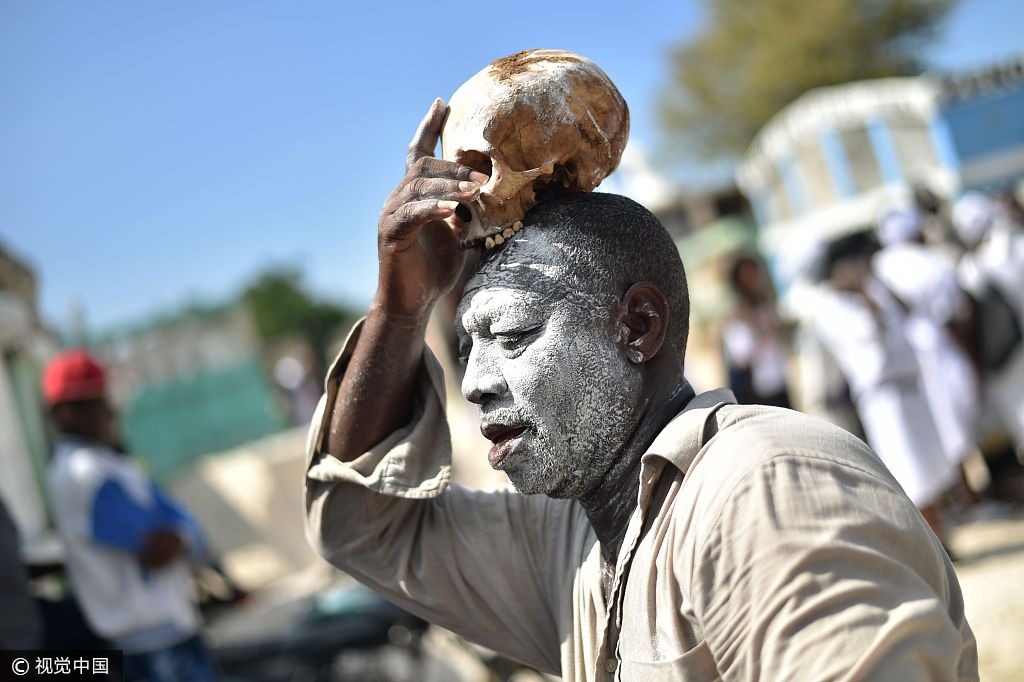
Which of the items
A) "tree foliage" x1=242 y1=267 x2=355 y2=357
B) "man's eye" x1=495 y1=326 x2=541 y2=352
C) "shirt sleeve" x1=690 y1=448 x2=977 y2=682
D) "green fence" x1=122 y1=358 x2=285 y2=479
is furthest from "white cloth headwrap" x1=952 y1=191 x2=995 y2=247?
"tree foliage" x1=242 y1=267 x2=355 y2=357

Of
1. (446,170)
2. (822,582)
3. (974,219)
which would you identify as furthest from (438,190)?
(974,219)

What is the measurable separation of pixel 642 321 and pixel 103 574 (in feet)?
11.2

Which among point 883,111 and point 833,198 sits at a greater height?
point 883,111

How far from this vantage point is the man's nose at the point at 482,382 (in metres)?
1.98

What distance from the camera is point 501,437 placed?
201 centimetres

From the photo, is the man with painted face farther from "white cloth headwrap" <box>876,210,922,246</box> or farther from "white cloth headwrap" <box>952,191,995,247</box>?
"white cloth headwrap" <box>952,191,995,247</box>

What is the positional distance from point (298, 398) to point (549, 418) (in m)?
11.4

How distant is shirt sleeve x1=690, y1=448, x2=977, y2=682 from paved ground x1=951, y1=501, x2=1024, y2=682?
3643mm

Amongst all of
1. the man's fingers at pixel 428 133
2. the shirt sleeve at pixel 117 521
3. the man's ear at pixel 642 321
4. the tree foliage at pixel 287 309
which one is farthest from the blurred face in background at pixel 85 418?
the tree foliage at pixel 287 309

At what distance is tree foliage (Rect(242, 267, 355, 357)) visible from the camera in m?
49.0

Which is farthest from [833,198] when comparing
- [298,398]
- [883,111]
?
[298,398]

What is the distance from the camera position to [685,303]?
82.5 inches

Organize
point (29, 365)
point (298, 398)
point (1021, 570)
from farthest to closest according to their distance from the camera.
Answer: point (298, 398) < point (29, 365) < point (1021, 570)

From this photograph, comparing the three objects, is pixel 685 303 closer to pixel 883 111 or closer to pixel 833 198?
pixel 883 111
